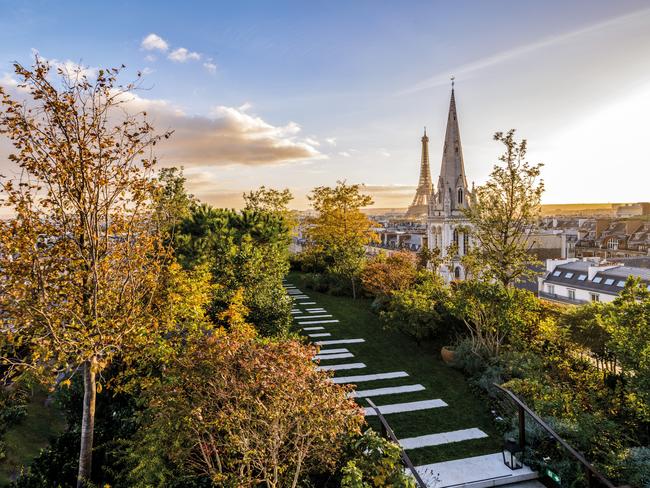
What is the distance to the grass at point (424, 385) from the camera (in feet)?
23.7

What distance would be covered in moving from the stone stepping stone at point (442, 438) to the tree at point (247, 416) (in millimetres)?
2206

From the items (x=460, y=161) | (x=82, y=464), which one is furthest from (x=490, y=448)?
(x=460, y=161)

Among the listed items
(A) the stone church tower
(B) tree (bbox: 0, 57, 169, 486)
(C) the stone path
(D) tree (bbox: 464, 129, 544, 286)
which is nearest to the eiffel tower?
(A) the stone church tower

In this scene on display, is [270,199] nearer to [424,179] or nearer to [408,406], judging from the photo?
[408,406]

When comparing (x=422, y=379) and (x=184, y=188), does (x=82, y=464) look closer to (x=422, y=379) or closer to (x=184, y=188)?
(x=422, y=379)

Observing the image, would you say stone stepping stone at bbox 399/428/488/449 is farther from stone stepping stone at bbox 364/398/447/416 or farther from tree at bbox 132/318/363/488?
tree at bbox 132/318/363/488

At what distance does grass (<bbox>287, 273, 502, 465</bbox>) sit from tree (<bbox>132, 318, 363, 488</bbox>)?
2.70m

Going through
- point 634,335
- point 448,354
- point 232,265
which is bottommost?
point 448,354

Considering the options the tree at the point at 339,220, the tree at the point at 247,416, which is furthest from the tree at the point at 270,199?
the tree at the point at 247,416

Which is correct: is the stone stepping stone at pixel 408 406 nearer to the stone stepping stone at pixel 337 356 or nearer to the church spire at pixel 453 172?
the stone stepping stone at pixel 337 356

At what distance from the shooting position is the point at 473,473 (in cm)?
638

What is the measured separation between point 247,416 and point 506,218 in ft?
37.2

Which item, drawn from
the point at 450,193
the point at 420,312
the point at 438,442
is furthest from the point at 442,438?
the point at 450,193

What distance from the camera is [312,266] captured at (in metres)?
28.9
